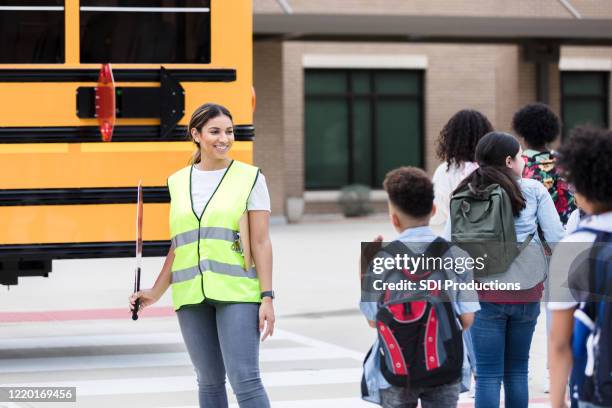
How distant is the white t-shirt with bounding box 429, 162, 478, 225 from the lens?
7199mm

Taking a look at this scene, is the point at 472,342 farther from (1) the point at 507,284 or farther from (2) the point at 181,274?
(2) the point at 181,274

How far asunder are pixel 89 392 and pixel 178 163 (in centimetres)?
175

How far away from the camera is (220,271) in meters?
5.48

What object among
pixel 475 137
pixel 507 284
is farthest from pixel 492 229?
pixel 475 137

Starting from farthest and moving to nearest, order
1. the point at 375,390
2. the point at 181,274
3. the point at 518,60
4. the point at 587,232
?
the point at 518,60
the point at 181,274
the point at 375,390
the point at 587,232

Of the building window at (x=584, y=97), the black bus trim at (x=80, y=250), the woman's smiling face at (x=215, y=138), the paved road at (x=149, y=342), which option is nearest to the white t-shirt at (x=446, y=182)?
the paved road at (x=149, y=342)

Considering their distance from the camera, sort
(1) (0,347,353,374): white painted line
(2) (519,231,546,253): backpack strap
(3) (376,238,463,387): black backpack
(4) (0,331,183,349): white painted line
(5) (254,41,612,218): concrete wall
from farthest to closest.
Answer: (5) (254,41,612,218): concrete wall < (4) (0,331,183,349): white painted line < (1) (0,347,353,374): white painted line < (2) (519,231,546,253): backpack strap < (3) (376,238,463,387): black backpack

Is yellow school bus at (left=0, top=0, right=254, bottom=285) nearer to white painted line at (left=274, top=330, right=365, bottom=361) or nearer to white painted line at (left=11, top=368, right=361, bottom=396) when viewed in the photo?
white painted line at (left=11, top=368, right=361, bottom=396)

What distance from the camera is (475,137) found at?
7141 mm

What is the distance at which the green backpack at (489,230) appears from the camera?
606 centimetres

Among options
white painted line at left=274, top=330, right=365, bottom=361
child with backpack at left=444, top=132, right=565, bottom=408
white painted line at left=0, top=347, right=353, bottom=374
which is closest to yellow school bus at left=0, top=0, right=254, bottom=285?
white painted line at left=0, top=347, right=353, bottom=374

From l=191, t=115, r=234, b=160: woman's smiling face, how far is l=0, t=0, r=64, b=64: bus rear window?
3423 mm

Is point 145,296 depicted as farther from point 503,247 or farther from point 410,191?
point 503,247

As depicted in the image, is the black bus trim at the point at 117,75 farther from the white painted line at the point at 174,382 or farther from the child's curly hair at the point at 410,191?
the child's curly hair at the point at 410,191
